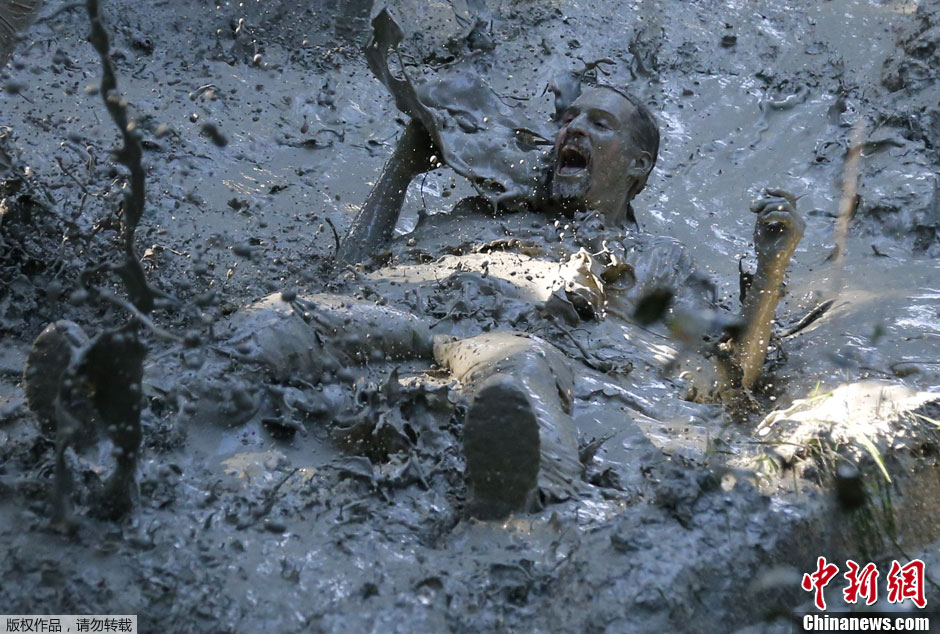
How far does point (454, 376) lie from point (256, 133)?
3663 millimetres

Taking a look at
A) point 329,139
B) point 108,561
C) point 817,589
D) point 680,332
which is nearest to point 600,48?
point 329,139

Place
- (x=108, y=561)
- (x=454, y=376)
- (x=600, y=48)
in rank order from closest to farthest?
1. (x=108, y=561)
2. (x=454, y=376)
3. (x=600, y=48)

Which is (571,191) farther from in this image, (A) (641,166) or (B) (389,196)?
(B) (389,196)

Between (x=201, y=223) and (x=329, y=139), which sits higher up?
(x=329, y=139)

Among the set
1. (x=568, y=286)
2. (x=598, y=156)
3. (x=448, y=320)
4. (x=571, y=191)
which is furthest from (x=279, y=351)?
(x=598, y=156)

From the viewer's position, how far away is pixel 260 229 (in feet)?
19.9

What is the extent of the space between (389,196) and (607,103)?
140 centimetres

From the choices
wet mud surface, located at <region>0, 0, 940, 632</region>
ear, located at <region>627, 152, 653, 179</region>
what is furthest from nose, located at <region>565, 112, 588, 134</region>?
wet mud surface, located at <region>0, 0, 940, 632</region>

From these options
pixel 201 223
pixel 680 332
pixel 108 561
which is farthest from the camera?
pixel 201 223

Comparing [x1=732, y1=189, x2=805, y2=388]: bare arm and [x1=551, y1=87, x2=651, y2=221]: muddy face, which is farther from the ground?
[x1=551, y1=87, x2=651, y2=221]: muddy face

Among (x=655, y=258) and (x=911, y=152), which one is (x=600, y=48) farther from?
(x=655, y=258)

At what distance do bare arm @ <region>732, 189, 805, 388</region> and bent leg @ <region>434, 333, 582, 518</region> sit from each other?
888 mm

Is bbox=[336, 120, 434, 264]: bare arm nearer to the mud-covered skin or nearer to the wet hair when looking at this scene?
the wet hair

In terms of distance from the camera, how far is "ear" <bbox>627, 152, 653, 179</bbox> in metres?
6.04
